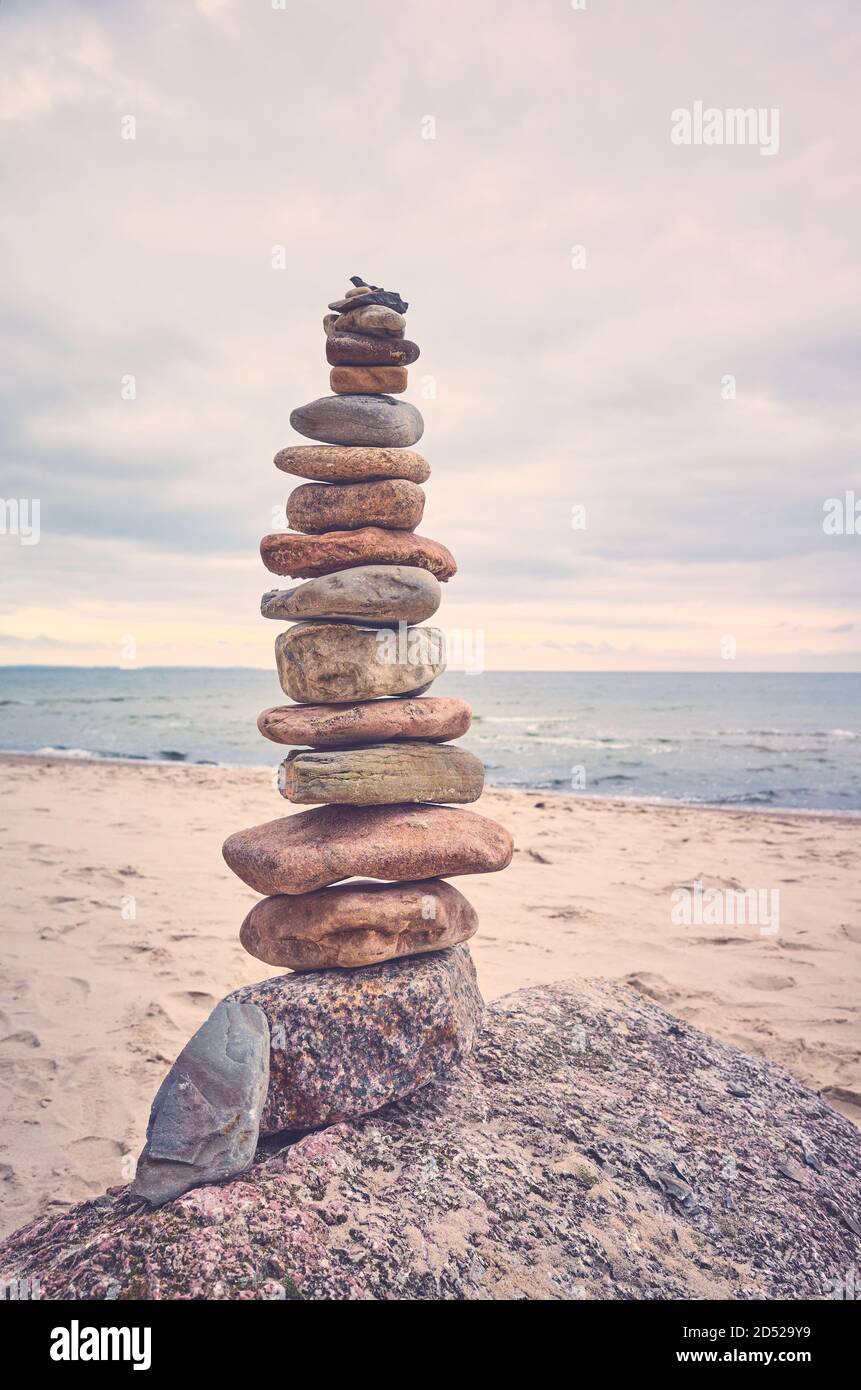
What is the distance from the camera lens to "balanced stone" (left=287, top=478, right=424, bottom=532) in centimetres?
523

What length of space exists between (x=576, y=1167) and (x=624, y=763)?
25.6 meters

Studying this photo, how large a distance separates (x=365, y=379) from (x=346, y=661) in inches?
72.8

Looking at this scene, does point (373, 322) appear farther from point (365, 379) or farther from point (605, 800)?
point (605, 800)

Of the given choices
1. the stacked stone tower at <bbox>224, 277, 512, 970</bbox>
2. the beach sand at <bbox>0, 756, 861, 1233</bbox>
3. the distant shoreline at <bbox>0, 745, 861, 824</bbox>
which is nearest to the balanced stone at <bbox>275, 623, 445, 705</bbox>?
the stacked stone tower at <bbox>224, 277, 512, 970</bbox>

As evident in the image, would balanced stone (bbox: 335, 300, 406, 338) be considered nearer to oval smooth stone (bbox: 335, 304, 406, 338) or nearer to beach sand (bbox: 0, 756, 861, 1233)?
oval smooth stone (bbox: 335, 304, 406, 338)

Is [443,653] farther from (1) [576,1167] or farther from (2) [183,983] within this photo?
(2) [183,983]

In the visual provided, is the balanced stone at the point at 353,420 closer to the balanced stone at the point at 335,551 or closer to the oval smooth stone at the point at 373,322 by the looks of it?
the oval smooth stone at the point at 373,322

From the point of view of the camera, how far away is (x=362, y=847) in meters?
4.87

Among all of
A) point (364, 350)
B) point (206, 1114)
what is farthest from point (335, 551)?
point (206, 1114)

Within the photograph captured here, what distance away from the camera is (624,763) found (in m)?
29.1

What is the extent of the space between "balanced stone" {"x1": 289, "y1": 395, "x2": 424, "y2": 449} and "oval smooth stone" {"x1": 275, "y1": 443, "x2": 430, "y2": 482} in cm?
13

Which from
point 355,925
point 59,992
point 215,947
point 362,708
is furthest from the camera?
point 215,947

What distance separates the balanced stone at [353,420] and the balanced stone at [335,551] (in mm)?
591

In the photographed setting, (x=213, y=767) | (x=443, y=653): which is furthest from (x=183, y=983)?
(x=213, y=767)
